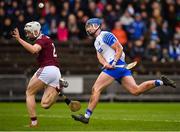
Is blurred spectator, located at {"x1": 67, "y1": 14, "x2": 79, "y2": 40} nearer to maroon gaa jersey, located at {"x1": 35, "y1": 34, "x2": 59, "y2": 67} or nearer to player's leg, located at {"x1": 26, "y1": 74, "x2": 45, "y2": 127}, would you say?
maroon gaa jersey, located at {"x1": 35, "y1": 34, "x2": 59, "y2": 67}

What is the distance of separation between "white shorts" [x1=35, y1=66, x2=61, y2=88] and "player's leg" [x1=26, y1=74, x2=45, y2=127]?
0.11 m

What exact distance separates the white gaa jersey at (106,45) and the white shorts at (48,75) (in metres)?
1.23

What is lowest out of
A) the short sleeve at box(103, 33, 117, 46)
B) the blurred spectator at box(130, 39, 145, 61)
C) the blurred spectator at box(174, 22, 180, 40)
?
the blurred spectator at box(130, 39, 145, 61)

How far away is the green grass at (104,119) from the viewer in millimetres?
17703

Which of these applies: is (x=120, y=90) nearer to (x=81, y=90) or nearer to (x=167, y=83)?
(x=81, y=90)

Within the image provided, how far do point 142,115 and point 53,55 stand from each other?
185 inches

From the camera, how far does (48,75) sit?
18.6 meters

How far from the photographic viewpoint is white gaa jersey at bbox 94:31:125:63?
18.7 m

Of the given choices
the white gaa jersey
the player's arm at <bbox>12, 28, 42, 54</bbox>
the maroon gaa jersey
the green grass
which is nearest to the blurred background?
the green grass

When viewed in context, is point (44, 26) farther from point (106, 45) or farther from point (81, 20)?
point (106, 45)

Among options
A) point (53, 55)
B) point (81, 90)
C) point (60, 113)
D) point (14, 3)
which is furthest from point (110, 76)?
point (14, 3)

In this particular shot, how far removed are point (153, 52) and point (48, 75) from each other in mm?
15129

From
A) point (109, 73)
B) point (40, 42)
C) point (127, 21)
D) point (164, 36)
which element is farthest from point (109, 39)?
point (164, 36)

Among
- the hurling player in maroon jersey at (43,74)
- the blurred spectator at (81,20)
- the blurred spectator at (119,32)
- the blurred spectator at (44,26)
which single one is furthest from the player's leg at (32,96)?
the blurred spectator at (81,20)
